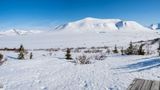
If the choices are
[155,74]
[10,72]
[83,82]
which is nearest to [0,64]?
[10,72]

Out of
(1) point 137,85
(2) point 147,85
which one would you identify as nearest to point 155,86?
(2) point 147,85

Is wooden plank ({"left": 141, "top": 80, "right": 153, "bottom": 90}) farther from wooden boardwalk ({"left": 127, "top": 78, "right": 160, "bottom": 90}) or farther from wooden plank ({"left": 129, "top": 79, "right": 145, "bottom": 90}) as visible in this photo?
wooden plank ({"left": 129, "top": 79, "right": 145, "bottom": 90})

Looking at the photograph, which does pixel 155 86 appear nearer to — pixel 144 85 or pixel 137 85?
pixel 144 85

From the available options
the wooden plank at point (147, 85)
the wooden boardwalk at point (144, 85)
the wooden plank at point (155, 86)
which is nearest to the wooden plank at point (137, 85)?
the wooden boardwalk at point (144, 85)

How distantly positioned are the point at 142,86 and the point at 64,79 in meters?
4.39

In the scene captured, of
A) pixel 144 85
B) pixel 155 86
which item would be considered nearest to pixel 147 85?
pixel 144 85

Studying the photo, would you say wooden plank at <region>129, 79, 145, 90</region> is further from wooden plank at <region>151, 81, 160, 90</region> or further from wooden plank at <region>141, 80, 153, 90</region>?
wooden plank at <region>151, 81, 160, 90</region>

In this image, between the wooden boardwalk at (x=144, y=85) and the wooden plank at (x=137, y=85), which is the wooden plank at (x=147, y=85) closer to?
the wooden boardwalk at (x=144, y=85)

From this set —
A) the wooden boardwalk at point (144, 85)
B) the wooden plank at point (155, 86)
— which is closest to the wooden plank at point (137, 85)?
the wooden boardwalk at point (144, 85)

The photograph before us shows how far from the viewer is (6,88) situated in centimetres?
859

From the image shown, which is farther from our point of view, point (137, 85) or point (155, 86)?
point (137, 85)

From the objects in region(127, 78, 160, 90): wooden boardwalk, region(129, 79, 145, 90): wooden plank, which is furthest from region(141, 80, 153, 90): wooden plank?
region(129, 79, 145, 90): wooden plank

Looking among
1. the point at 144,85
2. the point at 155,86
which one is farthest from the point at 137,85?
the point at 155,86

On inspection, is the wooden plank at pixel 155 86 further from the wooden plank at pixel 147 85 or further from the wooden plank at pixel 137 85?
the wooden plank at pixel 137 85
